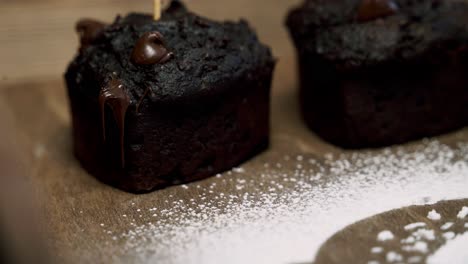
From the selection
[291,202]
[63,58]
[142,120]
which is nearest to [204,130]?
[142,120]

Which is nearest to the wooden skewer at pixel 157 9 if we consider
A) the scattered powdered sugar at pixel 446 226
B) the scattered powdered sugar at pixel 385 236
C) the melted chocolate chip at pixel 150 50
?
the melted chocolate chip at pixel 150 50

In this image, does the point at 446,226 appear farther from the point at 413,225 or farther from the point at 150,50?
the point at 150,50

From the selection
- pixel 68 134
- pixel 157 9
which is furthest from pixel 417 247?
pixel 68 134

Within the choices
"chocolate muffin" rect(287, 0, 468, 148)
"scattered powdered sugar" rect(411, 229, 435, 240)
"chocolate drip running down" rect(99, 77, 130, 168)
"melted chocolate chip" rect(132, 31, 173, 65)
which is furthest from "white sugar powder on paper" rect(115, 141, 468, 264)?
"melted chocolate chip" rect(132, 31, 173, 65)

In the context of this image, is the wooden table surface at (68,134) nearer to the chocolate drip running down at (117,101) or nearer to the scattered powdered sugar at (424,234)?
the scattered powdered sugar at (424,234)

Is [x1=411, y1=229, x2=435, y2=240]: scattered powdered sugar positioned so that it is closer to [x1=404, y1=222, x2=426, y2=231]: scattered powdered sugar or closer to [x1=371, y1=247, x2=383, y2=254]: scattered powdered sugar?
[x1=404, y1=222, x2=426, y2=231]: scattered powdered sugar
